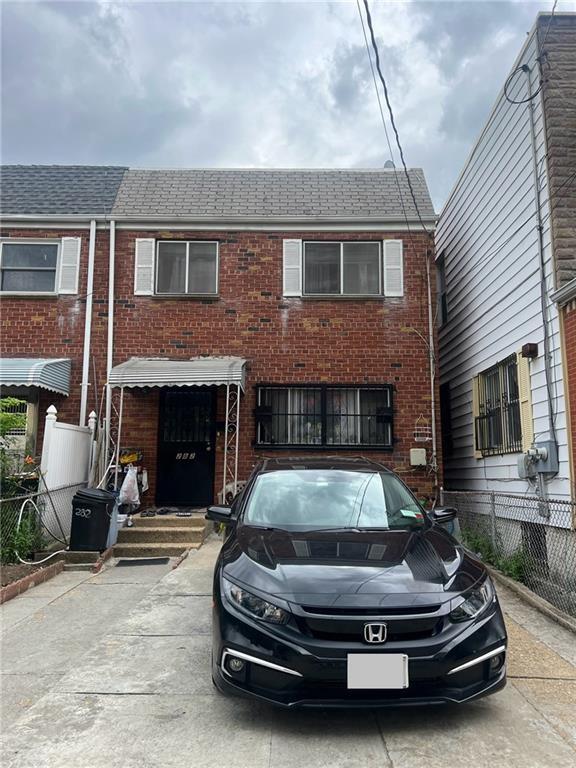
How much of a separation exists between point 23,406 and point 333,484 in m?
6.87

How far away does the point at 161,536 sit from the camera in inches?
305

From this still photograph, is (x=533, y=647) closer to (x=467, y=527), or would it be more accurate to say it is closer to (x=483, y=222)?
(x=467, y=527)

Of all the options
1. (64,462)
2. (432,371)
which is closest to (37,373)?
(64,462)

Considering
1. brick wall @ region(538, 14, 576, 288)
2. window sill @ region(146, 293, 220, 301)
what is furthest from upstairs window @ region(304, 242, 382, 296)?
brick wall @ region(538, 14, 576, 288)

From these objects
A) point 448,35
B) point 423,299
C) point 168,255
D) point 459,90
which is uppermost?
point 459,90

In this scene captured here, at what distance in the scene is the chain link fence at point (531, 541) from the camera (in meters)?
5.41

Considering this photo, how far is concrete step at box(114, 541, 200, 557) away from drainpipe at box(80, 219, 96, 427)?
2755 mm

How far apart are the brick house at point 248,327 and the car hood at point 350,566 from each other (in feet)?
18.2

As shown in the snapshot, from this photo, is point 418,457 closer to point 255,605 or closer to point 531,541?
point 531,541

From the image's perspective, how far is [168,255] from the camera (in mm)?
9922

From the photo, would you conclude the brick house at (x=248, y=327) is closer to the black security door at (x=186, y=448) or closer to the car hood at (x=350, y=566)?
the black security door at (x=186, y=448)

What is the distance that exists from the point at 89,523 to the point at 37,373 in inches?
111

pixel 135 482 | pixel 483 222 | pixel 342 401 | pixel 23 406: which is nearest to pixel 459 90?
pixel 483 222

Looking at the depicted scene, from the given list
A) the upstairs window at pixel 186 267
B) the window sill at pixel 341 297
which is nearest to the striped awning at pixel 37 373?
the upstairs window at pixel 186 267
